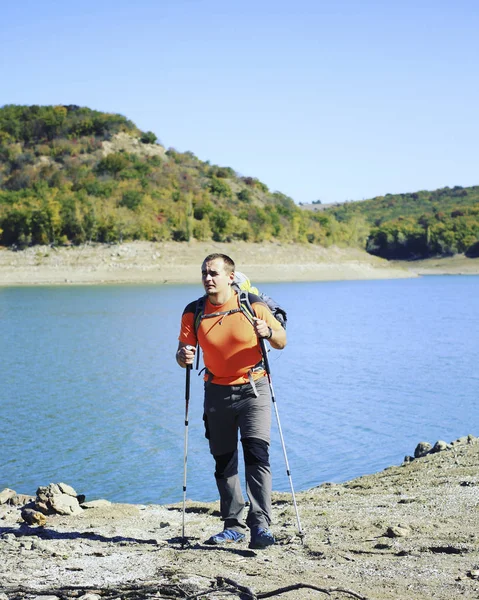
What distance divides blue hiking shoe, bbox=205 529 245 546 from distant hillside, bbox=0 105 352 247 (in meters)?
72.0

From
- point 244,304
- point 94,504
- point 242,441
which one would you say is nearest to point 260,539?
point 242,441

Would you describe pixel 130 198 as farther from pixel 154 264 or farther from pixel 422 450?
pixel 422 450

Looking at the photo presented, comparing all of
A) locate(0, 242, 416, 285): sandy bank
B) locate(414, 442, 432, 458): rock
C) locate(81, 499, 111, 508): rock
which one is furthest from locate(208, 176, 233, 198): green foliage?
locate(81, 499, 111, 508): rock

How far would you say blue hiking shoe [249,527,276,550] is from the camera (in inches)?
226

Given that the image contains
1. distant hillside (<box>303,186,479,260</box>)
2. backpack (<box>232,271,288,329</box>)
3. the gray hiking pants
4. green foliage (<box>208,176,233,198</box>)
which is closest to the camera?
the gray hiking pants

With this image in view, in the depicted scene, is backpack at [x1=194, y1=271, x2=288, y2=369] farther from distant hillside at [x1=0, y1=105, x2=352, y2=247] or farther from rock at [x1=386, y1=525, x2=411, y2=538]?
distant hillside at [x1=0, y1=105, x2=352, y2=247]

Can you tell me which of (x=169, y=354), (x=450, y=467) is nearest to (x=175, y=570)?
(x=450, y=467)

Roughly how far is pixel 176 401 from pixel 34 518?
378 inches

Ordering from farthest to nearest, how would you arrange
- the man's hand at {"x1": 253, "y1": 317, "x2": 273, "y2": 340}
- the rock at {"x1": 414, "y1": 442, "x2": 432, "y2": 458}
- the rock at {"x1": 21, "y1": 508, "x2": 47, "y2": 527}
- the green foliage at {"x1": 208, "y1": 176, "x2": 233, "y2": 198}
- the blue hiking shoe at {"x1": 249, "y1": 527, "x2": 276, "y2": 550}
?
1. the green foliage at {"x1": 208, "y1": 176, "x2": 233, "y2": 198}
2. the rock at {"x1": 414, "y1": 442, "x2": 432, "y2": 458}
3. the rock at {"x1": 21, "y1": 508, "x2": 47, "y2": 527}
4. the man's hand at {"x1": 253, "y1": 317, "x2": 273, "y2": 340}
5. the blue hiking shoe at {"x1": 249, "y1": 527, "x2": 276, "y2": 550}

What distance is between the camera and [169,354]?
24.4 metres

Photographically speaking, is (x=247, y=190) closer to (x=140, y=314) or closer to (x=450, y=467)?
(x=140, y=314)

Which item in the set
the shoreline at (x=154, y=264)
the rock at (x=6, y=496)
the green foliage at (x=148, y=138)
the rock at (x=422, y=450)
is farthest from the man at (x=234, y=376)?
the green foliage at (x=148, y=138)

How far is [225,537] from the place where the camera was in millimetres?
6070

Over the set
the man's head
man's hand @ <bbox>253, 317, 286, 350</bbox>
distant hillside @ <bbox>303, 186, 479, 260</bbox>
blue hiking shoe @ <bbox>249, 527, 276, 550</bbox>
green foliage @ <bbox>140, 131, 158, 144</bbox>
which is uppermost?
green foliage @ <bbox>140, 131, 158, 144</bbox>
